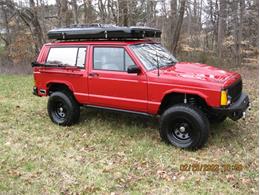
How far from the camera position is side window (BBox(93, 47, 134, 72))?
6193 millimetres

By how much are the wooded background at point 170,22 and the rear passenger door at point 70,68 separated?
878 cm

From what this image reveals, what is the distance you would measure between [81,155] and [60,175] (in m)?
0.76

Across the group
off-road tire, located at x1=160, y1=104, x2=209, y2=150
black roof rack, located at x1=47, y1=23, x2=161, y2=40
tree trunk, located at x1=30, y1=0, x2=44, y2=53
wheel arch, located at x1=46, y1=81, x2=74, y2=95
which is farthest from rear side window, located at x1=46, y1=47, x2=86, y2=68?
tree trunk, located at x1=30, y1=0, x2=44, y2=53

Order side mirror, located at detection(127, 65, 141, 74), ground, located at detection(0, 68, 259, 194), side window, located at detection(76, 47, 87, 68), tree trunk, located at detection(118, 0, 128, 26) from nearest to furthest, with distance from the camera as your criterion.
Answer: ground, located at detection(0, 68, 259, 194), side mirror, located at detection(127, 65, 141, 74), side window, located at detection(76, 47, 87, 68), tree trunk, located at detection(118, 0, 128, 26)

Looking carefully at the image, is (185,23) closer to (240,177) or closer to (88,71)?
(88,71)

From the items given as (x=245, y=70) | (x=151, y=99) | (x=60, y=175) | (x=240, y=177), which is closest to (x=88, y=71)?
(x=151, y=99)

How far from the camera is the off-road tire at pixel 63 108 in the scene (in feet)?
23.1

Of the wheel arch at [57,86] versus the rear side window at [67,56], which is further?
the wheel arch at [57,86]

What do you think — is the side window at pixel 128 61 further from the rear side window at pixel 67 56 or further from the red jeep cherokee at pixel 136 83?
the rear side window at pixel 67 56

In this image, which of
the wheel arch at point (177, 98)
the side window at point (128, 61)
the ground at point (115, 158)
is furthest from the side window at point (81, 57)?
the wheel arch at point (177, 98)

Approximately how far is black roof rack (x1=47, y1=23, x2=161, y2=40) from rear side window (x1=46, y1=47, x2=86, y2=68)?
28cm

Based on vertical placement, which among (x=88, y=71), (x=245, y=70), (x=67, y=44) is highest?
(x=67, y=44)

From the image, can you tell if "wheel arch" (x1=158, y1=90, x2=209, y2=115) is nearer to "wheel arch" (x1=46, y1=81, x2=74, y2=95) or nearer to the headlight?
the headlight

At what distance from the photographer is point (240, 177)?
184 inches
